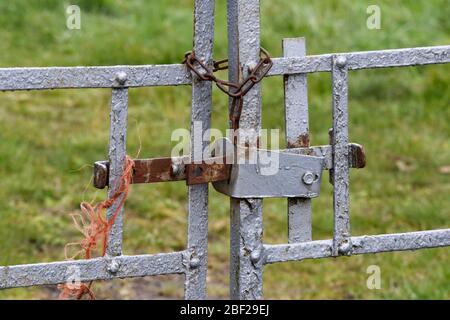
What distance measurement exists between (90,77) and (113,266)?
538 millimetres

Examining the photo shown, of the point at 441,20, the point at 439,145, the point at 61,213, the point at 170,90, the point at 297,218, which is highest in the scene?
Result: the point at 441,20

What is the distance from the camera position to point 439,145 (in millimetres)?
6590

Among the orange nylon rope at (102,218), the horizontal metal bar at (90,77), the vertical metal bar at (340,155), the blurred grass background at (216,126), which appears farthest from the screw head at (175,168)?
the blurred grass background at (216,126)

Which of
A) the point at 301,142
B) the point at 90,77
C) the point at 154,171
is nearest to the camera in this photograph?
the point at 90,77

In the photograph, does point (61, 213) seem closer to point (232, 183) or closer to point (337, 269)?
point (337, 269)

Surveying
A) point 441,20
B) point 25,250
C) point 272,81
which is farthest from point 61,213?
point 441,20

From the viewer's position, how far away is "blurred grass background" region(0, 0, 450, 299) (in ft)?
16.3

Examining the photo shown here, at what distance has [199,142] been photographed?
3.02 metres

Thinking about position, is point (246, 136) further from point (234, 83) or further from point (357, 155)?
point (357, 155)

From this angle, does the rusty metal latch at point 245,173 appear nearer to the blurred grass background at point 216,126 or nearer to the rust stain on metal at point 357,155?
the rust stain on metal at point 357,155

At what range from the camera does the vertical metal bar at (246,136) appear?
2.99m

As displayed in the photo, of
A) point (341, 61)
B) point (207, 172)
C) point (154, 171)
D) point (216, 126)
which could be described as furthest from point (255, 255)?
point (216, 126)

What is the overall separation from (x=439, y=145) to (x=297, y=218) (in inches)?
144

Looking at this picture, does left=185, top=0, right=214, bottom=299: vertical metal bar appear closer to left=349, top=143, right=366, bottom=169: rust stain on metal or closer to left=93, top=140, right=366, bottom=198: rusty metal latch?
left=93, top=140, right=366, bottom=198: rusty metal latch
